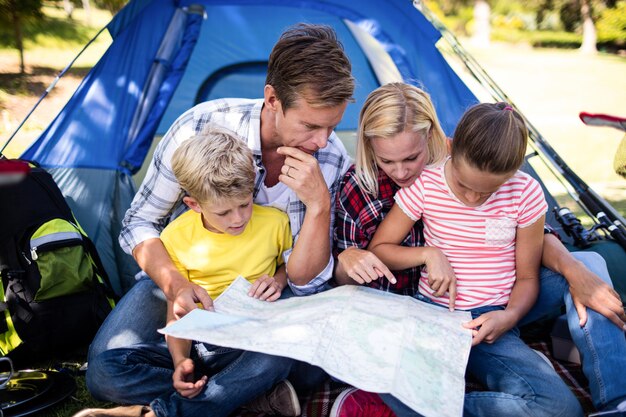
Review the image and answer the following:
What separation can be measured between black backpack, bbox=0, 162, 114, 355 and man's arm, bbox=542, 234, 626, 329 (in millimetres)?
1526

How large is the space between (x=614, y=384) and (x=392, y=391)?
64cm

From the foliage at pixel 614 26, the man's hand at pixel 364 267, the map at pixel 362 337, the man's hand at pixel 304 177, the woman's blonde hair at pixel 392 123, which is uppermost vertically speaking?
the woman's blonde hair at pixel 392 123

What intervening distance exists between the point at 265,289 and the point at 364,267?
294 mm

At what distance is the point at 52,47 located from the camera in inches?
328

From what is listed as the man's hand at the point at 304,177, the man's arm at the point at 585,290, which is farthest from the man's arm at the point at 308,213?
the man's arm at the point at 585,290

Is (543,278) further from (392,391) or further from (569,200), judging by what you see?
(569,200)

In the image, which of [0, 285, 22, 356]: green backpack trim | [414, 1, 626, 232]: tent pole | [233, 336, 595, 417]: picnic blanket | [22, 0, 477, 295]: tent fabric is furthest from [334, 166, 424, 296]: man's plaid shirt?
[0, 285, 22, 356]: green backpack trim

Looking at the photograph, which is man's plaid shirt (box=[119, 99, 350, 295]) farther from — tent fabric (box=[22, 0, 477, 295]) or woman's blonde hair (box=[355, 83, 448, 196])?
tent fabric (box=[22, 0, 477, 295])

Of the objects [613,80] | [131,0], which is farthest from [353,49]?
[613,80]

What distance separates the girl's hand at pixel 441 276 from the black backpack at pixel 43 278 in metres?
1.16

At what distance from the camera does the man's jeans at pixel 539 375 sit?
5.13ft

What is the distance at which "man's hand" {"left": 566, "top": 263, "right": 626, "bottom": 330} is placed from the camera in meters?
1.67

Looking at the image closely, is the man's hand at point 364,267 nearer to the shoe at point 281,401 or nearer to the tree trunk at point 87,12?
the shoe at point 281,401

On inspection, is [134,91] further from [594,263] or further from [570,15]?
[570,15]
